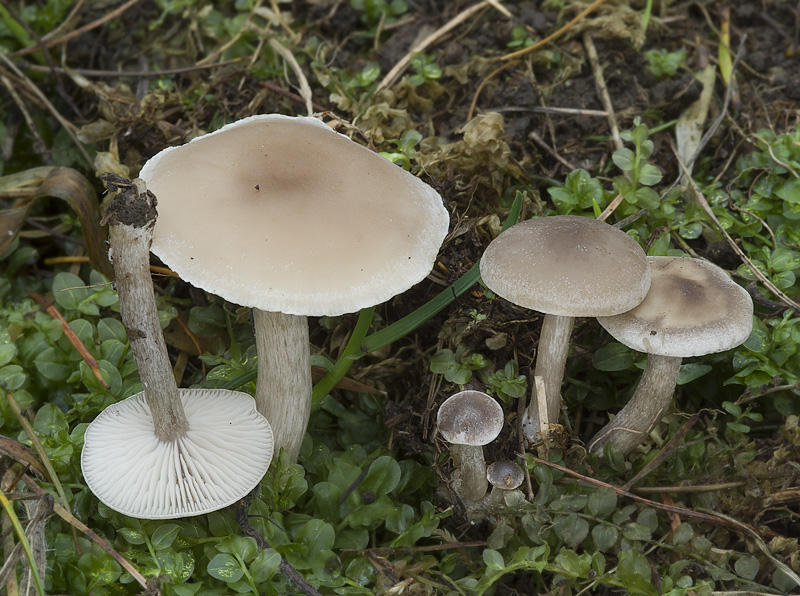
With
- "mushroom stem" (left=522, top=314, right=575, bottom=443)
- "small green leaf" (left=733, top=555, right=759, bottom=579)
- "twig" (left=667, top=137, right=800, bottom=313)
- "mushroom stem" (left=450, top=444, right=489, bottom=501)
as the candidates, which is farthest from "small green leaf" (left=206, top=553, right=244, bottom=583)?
"twig" (left=667, top=137, right=800, bottom=313)

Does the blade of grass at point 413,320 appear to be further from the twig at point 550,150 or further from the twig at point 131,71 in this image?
the twig at point 131,71

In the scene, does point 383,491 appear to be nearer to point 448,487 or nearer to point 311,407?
point 448,487

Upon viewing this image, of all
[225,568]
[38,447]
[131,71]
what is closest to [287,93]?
[131,71]

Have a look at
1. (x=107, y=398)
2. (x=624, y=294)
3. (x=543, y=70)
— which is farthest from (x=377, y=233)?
(x=543, y=70)

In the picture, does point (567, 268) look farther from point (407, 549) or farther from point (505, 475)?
point (407, 549)

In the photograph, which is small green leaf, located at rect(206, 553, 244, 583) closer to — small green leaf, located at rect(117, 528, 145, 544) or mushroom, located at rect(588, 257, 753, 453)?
small green leaf, located at rect(117, 528, 145, 544)
